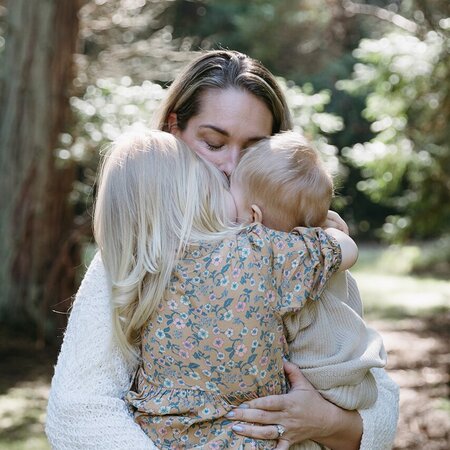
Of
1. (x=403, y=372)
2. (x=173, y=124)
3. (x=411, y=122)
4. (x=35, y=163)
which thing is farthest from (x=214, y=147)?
(x=411, y=122)

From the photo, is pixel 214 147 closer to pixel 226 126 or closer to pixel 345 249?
pixel 226 126

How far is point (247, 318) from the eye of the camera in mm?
1985

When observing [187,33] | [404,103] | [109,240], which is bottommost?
[187,33]

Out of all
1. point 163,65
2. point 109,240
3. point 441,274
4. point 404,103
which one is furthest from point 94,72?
point 441,274

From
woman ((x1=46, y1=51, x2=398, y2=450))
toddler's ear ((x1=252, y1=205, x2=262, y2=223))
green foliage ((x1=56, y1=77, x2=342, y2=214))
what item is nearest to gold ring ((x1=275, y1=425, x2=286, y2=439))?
woman ((x1=46, y1=51, x2=398, y2=450))

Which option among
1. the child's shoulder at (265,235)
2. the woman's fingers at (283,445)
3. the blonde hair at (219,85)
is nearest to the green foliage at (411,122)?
the blonde hair at (219,85)

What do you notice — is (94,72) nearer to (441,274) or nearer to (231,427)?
(231,427)

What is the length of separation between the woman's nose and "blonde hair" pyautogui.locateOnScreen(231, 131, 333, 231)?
0.54 ft

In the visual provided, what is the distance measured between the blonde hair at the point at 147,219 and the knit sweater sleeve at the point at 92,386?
0.21 ft

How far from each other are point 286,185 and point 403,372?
544 cm

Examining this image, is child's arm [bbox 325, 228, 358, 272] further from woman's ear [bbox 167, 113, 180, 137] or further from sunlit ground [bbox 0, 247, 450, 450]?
sunlit ground [bbox 0, 247, 450, 450]

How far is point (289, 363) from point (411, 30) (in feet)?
19.6

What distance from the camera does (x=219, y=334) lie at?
1995mm

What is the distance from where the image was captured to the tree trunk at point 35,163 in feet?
21.7
